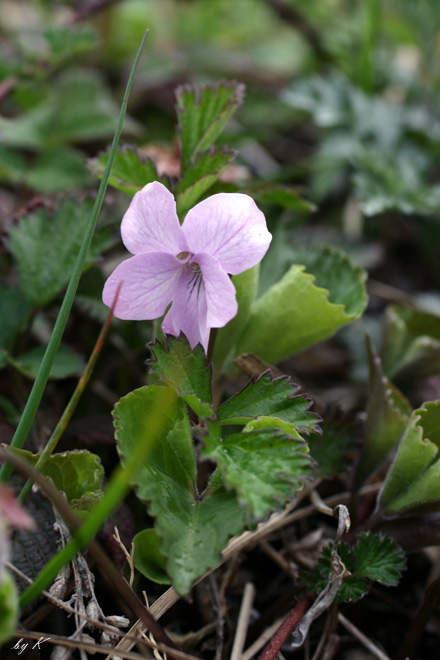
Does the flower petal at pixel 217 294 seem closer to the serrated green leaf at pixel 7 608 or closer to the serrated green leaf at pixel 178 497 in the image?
the serrated green leaf at pixel 178 497

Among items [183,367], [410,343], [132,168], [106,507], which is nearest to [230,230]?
[183,367]

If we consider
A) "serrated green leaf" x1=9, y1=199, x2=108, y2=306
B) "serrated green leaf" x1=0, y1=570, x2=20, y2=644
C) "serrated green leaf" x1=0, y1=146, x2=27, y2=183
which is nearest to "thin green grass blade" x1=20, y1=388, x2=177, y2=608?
"serrated green leaf" x1=0, y1=570, x2=20, y2=644

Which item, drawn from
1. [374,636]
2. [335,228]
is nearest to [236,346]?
[374,636]

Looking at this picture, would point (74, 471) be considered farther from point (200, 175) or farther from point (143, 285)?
point (200, 175)

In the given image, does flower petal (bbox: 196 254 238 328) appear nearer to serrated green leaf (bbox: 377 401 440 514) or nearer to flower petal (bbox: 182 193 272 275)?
flower petal (bbox: 182 193 272 275)

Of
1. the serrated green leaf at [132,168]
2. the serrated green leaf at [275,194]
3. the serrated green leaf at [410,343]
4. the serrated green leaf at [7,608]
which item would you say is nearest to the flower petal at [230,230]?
the serrated green leaf at [132,168]

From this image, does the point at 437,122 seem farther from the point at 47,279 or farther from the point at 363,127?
the point at 47,279
